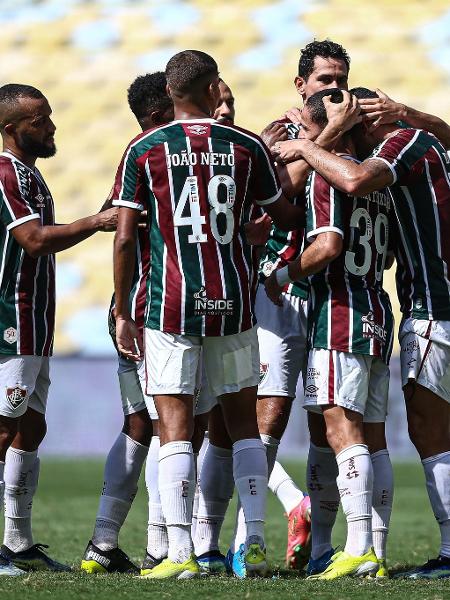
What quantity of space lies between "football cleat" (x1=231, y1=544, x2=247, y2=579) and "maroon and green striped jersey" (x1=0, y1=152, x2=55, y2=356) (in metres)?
1.34

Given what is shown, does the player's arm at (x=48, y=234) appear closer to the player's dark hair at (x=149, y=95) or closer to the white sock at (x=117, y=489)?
the player's dark hair at (x=149, y=95)

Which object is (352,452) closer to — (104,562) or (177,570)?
(177,570)

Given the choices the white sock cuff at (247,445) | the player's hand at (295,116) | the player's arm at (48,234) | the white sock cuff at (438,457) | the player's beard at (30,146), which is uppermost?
the player's hand at (295,116)

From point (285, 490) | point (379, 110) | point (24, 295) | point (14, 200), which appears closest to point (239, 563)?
point (285, 490)

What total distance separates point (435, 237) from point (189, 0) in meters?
26.5

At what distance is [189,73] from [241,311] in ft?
3.58

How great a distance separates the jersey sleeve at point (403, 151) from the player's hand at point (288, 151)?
0.36 meters

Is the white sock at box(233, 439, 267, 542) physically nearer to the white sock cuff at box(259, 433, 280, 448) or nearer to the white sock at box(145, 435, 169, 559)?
the white sock at box(145, 435, 169, 559)

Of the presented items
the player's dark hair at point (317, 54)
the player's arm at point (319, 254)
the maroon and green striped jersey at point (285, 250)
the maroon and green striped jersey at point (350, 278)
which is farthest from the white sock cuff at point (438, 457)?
the player's dark hair at point (317, 54)

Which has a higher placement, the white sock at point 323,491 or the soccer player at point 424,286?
the soccer player at point 424,286

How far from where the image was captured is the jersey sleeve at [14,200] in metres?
5.64

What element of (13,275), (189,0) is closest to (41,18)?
(189,0)

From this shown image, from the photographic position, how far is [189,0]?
31.0 m

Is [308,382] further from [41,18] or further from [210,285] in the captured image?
[41,18]
